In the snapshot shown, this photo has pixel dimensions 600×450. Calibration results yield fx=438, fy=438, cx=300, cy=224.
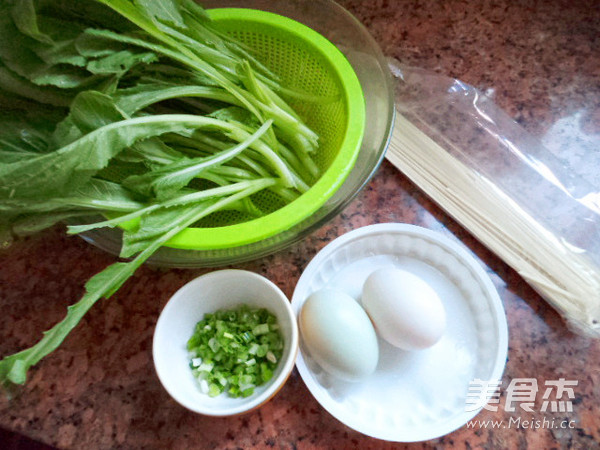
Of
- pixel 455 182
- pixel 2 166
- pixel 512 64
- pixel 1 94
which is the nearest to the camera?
pixel 2 166

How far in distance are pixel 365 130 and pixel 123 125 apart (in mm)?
355

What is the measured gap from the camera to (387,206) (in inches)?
29.1

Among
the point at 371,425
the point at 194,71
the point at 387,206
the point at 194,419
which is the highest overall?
the point at 194,71

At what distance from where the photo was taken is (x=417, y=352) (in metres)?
0.63

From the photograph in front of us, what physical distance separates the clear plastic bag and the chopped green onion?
1.17 feet

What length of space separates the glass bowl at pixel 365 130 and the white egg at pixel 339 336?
0.10 meters

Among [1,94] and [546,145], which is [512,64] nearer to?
[546,145]

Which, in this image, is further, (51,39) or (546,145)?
(546,145)

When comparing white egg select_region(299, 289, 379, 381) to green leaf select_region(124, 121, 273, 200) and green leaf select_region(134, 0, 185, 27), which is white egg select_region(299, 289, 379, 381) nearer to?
green leaf select_region(124, 121, 273, 200)

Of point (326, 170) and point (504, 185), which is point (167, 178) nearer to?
point (326, 170)

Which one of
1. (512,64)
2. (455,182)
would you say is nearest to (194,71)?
(455,182)

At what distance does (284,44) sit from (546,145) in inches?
A: 19.3

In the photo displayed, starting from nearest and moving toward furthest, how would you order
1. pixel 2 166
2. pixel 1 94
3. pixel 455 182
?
pixel 2 166
pixel 1 94
pixel 455 182

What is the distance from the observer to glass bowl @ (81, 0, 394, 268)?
0.59m
